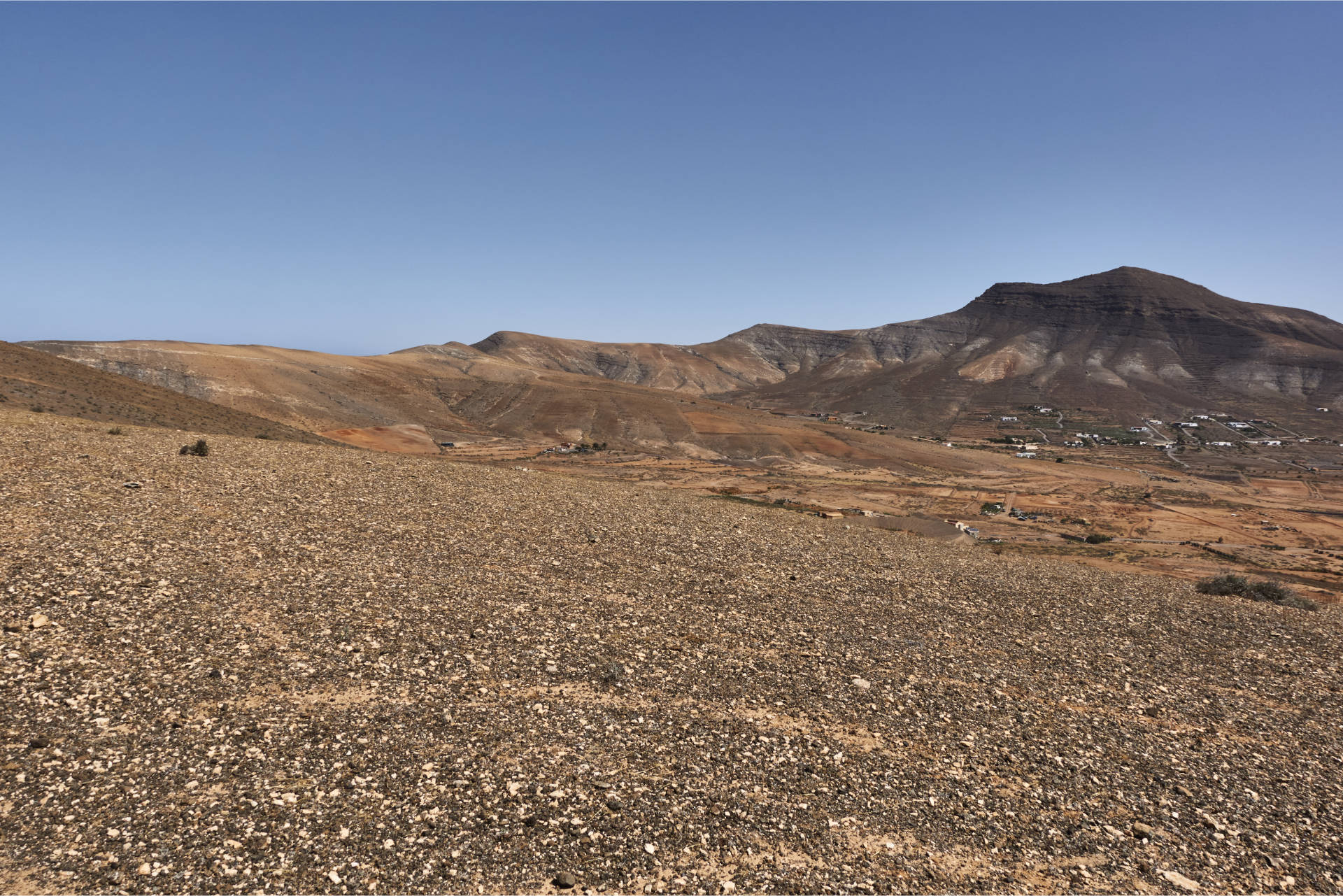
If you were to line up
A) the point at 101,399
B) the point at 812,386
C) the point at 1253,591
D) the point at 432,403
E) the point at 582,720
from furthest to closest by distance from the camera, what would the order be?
the point at 812,386
the point at 432,403
the point at 101,399
the point at 1253,591
the point at 582,720

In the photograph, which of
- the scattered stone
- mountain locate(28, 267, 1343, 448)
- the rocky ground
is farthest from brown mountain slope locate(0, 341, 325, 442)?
the scattered stone

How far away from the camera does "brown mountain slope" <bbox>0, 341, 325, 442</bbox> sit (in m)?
32.8

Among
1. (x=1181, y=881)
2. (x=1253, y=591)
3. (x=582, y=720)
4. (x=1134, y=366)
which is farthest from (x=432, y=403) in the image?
(x=1134, y=366)

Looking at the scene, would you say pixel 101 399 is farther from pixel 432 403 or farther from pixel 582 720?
pixel 432 403

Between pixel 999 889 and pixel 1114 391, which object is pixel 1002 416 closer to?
pixel 1114 391

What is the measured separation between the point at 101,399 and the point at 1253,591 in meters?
54.9

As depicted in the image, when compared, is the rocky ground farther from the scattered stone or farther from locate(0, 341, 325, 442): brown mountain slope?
locate(0, 341, 325, 442): brown mountain slope

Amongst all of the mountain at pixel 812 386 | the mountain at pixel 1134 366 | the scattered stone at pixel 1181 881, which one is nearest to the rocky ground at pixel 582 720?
the scattered stone at pixel 1181 881

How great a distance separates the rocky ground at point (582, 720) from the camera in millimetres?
7590

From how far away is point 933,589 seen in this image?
2000 cm

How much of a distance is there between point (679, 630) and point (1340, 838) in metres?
10.9

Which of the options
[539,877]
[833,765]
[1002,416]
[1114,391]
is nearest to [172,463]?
[539,877]

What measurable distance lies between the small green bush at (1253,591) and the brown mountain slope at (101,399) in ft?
149

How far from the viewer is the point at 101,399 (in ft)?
119
